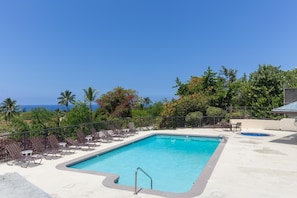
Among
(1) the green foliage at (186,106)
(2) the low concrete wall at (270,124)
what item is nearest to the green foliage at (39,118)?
(1) the green foliage at (186,106)

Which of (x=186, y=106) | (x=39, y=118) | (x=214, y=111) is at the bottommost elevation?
(x=39, y=118)

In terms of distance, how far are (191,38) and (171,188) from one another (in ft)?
89.8

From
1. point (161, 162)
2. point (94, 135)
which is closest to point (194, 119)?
point (94, 135)

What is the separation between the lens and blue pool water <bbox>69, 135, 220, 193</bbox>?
741 cm

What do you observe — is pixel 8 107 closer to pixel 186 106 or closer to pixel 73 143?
pixel 186 106

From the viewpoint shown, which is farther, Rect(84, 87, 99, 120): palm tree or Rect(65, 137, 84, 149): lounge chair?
Rect(84, 87, 99, 120): palm tree

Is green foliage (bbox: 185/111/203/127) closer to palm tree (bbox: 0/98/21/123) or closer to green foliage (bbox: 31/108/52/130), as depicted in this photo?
green foliage (bbox: 31/108/52/130)

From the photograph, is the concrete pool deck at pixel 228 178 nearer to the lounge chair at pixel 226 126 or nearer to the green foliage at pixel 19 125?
the green foliage at pixel 19 125

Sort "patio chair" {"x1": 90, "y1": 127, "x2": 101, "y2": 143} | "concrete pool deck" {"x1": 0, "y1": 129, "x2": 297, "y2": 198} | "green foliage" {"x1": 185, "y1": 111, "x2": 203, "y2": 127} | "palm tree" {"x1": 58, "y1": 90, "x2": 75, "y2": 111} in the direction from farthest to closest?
"palm tree" {"x1": 58, "y1": 90, "x2": 75, "y2": 111}, "green foliage" {"x1": 185, "y1": 111, "x2": 203, "y2": 127}, "patio chair" {"x1": 90, "y1": 127, "x2": 101, "y2": 143}, "concrete pool deck" {"x1": 0, "y1": 129, "x2": 297, "y2": 198}

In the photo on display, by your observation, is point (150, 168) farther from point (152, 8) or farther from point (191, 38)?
point (191, 38)

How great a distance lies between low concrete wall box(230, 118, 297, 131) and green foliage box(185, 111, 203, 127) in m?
2.78

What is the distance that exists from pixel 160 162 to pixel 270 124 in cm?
1193

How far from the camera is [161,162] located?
9.98m

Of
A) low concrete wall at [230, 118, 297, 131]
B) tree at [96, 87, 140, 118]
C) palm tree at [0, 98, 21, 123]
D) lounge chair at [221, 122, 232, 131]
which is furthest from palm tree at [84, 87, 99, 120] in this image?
palm tree at [0, 98, 21, 123]
